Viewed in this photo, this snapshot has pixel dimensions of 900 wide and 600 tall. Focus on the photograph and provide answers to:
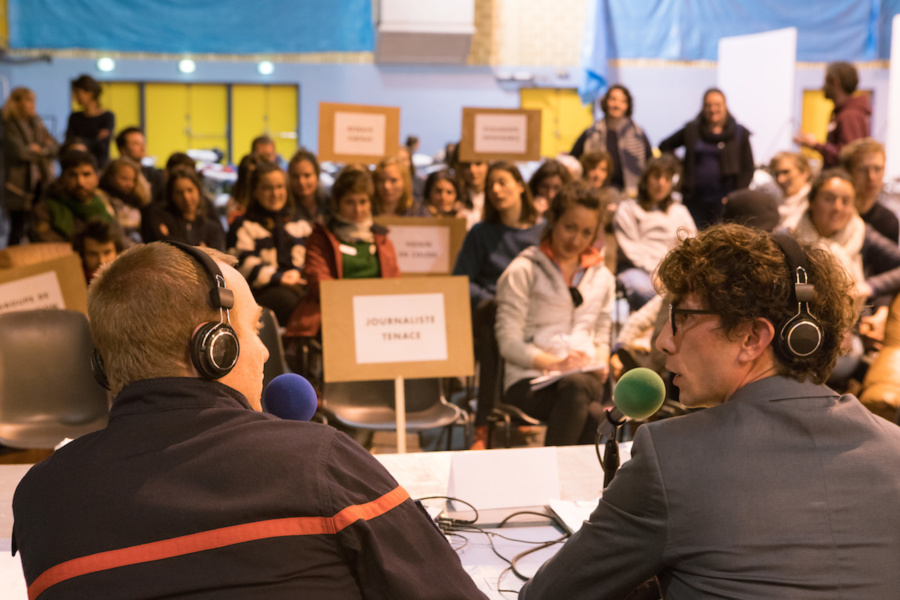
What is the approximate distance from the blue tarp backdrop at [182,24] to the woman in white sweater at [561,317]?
8.17 metres

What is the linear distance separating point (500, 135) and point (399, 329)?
212cm

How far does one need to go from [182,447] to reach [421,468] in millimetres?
990

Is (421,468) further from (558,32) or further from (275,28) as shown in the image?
(558,32)

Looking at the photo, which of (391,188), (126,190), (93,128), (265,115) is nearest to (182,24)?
(265,115)

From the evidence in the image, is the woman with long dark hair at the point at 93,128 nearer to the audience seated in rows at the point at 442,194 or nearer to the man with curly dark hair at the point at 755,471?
the audience seated in rows at the point at 442,194

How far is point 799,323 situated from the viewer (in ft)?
3.54

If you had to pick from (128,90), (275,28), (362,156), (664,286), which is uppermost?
(275,28)

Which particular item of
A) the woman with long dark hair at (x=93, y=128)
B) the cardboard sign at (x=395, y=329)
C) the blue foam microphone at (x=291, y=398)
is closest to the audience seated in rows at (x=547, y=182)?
the cardboard sign at (x=395, y=329)

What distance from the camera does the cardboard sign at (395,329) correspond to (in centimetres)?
278

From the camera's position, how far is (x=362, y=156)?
14.4 ft

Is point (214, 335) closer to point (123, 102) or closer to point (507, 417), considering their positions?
point (507, 417)

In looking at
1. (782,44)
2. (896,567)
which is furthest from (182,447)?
(782,44)

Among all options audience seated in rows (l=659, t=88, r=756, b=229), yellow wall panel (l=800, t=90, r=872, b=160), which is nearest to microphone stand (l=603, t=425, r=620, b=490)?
audience seated in rows (l=659, t=88, r=756, b=229)

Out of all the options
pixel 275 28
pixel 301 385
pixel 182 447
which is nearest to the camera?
pixel 182 447
